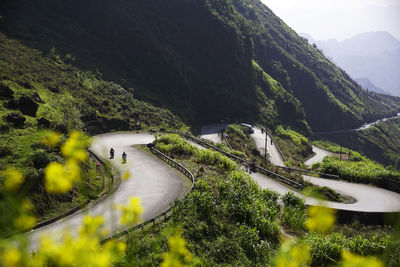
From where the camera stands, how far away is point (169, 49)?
76.1m

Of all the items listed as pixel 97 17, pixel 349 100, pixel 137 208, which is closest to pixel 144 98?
pixel 97 17

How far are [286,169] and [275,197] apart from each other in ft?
45.8

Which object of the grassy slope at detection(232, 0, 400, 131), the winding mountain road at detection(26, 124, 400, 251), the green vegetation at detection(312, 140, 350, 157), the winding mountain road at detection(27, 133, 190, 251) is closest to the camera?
the winding mountain road at detection(27, 133, 190, 251)

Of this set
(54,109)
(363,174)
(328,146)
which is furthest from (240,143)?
(328,146)

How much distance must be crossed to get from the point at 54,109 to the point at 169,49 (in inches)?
1988

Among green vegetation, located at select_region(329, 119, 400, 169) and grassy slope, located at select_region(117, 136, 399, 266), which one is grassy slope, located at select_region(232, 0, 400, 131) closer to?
green vegetation, located at select_region(329, 119, 400, 169)

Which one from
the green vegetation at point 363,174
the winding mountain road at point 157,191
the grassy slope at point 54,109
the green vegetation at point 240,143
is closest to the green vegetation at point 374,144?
the green vegetation at point 240,143

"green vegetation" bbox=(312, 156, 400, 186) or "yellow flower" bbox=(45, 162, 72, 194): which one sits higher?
"yellow flower" bbox=(45, 162, 72, 194)

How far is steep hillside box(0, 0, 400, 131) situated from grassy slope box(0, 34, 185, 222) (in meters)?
6.86

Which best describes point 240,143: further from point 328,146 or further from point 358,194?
point 328,146

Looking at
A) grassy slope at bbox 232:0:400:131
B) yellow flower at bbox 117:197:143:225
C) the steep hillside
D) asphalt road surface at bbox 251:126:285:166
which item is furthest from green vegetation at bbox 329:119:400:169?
yellow flower at bbox 117:197:143:225

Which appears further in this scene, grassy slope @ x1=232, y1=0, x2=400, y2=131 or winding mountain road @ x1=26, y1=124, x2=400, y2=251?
grassy slope @ x1=232, y1=0, x2=400, y2=131

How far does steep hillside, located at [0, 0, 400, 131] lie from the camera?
6247 cm

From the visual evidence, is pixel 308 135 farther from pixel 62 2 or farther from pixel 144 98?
pixel 62 2
